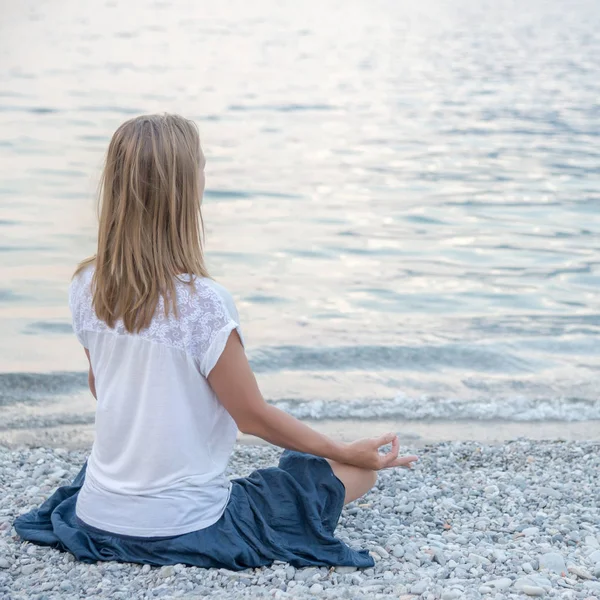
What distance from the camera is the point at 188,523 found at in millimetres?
2879

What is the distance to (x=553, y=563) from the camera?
10.3 feet

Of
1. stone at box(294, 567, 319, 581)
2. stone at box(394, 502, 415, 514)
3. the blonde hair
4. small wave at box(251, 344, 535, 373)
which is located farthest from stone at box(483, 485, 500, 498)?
small wave at box(251, 344, 535, 373)

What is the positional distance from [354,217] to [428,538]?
8.41m

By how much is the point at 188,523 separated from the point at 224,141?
13.7 m

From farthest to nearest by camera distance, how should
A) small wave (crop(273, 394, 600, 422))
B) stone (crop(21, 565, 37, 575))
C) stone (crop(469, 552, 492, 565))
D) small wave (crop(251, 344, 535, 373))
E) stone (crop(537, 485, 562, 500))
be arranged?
small wave (crop(251, 344, 535, 373)) → small wave (crop(273, 394, 600, 422)) → stone (crop(537, 485, 562, 500)) → stone (crop(469, 552, 492, 565)) → stone (crop(21, 565, 37, 575))

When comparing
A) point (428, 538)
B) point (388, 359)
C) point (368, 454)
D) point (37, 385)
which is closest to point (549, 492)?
point (428, 538)

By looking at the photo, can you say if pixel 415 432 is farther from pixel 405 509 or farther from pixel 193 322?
pixel 193 322

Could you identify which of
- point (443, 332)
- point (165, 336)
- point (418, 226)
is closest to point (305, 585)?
point (165, 336)

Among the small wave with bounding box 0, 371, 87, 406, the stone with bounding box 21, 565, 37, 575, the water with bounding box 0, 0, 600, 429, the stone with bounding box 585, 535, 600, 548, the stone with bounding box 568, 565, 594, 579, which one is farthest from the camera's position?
the water with bounding box 0, 0, 600, 429

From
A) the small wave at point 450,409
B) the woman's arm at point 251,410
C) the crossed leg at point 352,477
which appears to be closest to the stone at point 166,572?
the woman's arm at point 251,410

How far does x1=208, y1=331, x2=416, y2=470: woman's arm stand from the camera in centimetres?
273

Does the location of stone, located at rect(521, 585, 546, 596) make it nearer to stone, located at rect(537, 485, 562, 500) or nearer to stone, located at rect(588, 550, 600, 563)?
stone, located at rect(588, 550, 600, 563)

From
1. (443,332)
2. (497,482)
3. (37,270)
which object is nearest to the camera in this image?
(497,482)

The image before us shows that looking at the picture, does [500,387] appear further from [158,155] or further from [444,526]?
[158,155]
